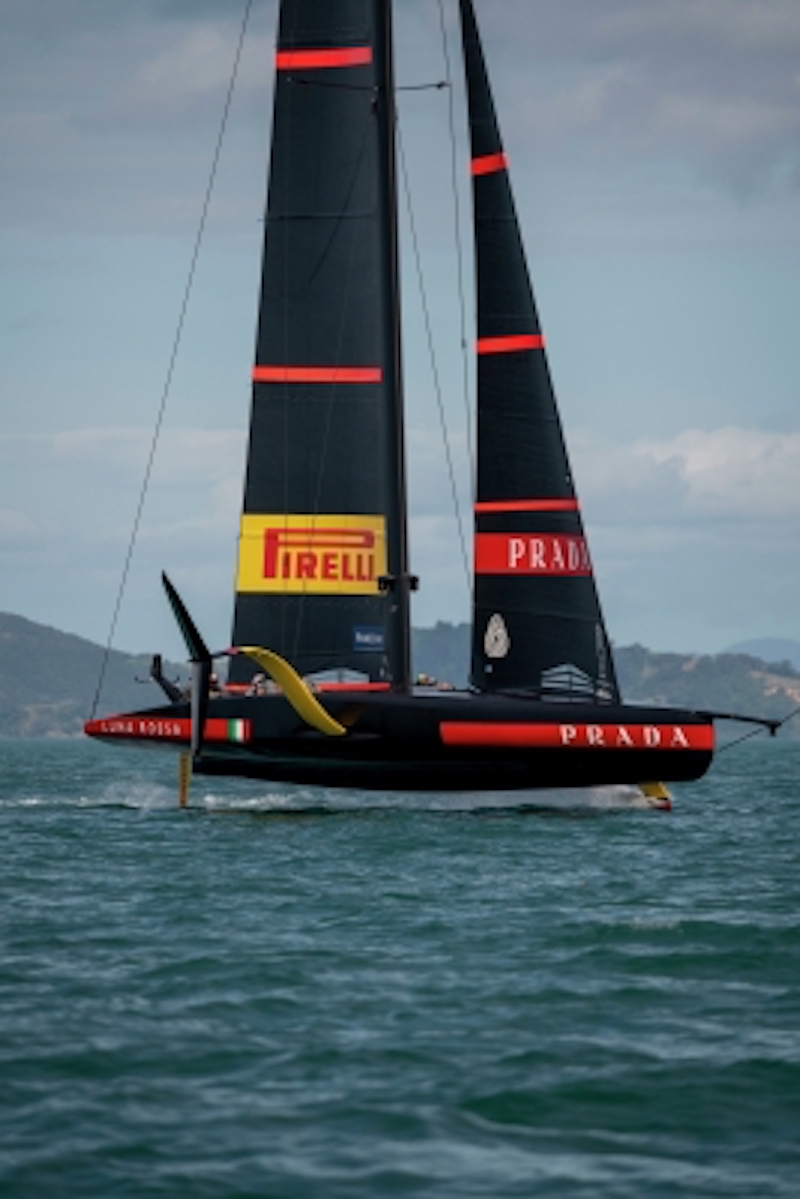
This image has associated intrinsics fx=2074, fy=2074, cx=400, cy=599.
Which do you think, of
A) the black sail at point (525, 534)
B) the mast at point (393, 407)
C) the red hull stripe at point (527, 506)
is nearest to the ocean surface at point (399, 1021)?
the black sail at point (525, 534)

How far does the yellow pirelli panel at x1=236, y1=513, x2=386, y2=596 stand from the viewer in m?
29.2

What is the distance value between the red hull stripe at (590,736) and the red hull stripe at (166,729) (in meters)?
3.23

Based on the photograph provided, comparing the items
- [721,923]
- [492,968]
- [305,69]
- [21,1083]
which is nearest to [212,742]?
[305,69]

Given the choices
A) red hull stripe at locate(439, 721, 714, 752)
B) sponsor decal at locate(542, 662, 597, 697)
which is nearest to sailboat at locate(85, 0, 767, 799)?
sponsor decal at locate(542, 662, 597, 697)

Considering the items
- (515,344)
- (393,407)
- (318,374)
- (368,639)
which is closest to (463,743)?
(368,639)

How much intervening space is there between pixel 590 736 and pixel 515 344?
5.77m

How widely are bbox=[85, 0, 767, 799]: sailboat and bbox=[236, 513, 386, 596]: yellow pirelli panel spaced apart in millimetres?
31

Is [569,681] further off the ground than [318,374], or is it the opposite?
[318,374]

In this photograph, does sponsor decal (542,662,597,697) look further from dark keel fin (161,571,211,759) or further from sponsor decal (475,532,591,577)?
dark keel fin (161,571,211,759)

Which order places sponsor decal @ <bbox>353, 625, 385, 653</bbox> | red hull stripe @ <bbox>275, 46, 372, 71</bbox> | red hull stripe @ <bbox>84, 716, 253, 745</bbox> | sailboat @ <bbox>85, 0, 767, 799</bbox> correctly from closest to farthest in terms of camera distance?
1. sailboat @ <bbox>85, 0, 767, 799</bbox>
2. red hull stripe @ <bbox>84, 716, 253, 745</bbox>
3. sponsor decal @ <bbox>353, 625, 385, 653</bbox>
4. red hull stripe @ <bbox>275, 46, 372, 71</bbox>

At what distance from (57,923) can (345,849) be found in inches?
266

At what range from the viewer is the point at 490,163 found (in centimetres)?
2917

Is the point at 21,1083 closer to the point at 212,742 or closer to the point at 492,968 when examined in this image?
the point at 492,968

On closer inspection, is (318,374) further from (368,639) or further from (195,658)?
(195,658)
